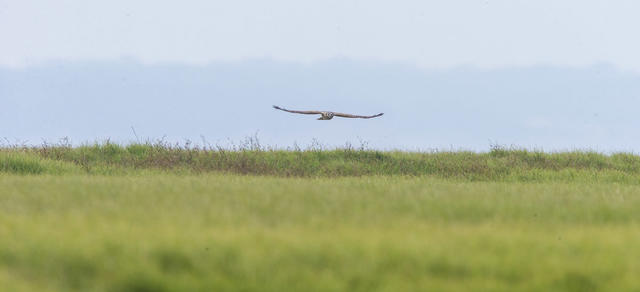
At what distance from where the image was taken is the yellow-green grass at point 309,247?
22.1 ft

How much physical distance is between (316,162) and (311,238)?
43.8 ft

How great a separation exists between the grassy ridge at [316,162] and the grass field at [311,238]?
723cm

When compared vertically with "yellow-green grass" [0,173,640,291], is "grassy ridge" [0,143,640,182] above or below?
below

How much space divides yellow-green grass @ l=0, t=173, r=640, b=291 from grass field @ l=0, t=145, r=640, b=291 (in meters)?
0.02

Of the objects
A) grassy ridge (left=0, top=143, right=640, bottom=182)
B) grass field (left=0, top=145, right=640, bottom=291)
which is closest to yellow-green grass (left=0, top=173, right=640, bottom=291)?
grass field (left=0, top=145, right=640, bottom=291)

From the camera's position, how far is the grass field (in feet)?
22.2

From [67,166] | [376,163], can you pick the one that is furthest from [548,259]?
[67,166]

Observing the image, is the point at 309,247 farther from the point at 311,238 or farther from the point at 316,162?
the point at 316,162

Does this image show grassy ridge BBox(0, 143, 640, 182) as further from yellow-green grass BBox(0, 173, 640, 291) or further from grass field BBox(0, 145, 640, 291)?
yellow-green grass BBox(0, 173, 640, 291)

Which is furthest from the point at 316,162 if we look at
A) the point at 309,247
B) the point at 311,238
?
the point at 309,247

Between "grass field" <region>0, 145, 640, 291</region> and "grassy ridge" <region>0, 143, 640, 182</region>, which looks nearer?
"grass field" <region>0, 145, 640, 291</region>

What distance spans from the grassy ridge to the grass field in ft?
23.7

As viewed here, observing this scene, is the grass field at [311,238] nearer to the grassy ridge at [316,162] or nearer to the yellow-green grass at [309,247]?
the yellow-green grass at [309,247]

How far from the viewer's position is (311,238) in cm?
739
